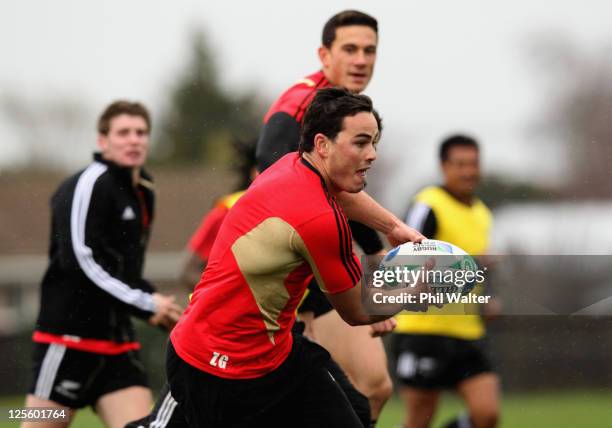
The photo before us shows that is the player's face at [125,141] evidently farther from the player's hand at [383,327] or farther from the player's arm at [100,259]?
the player's hand at [383,327]

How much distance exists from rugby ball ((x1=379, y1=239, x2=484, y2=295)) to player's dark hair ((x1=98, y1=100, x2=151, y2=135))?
7.79 ft

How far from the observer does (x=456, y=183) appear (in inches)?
324

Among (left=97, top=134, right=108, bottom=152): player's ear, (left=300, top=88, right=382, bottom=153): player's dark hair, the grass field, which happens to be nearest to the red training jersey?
(left=300, top=88, right=382, bottom=153): player's dark hair

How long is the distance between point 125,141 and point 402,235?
208 cm

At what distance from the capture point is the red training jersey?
4.40m

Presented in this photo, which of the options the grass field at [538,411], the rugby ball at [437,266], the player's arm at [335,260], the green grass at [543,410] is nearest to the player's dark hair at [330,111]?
the player's arm at [335,260]

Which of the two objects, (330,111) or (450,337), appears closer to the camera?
(330,111)

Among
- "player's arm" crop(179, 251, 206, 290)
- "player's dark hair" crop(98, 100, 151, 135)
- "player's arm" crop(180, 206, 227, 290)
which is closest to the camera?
"player's dark hair" crop(98, 100, 151, 135)

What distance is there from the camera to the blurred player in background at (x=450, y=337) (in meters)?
7.79

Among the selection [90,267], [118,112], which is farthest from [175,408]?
[118,112]

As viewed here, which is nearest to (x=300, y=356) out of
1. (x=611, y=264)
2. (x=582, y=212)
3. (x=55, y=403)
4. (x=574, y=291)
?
(x=55, y=403)

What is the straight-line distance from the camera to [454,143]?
8109 millimetres

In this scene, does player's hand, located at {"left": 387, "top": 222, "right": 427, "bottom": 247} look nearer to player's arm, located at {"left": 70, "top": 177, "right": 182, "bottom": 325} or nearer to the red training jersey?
the red training jersey

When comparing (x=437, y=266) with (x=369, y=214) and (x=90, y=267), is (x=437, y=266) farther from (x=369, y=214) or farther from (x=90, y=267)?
(x=90, y=267)
